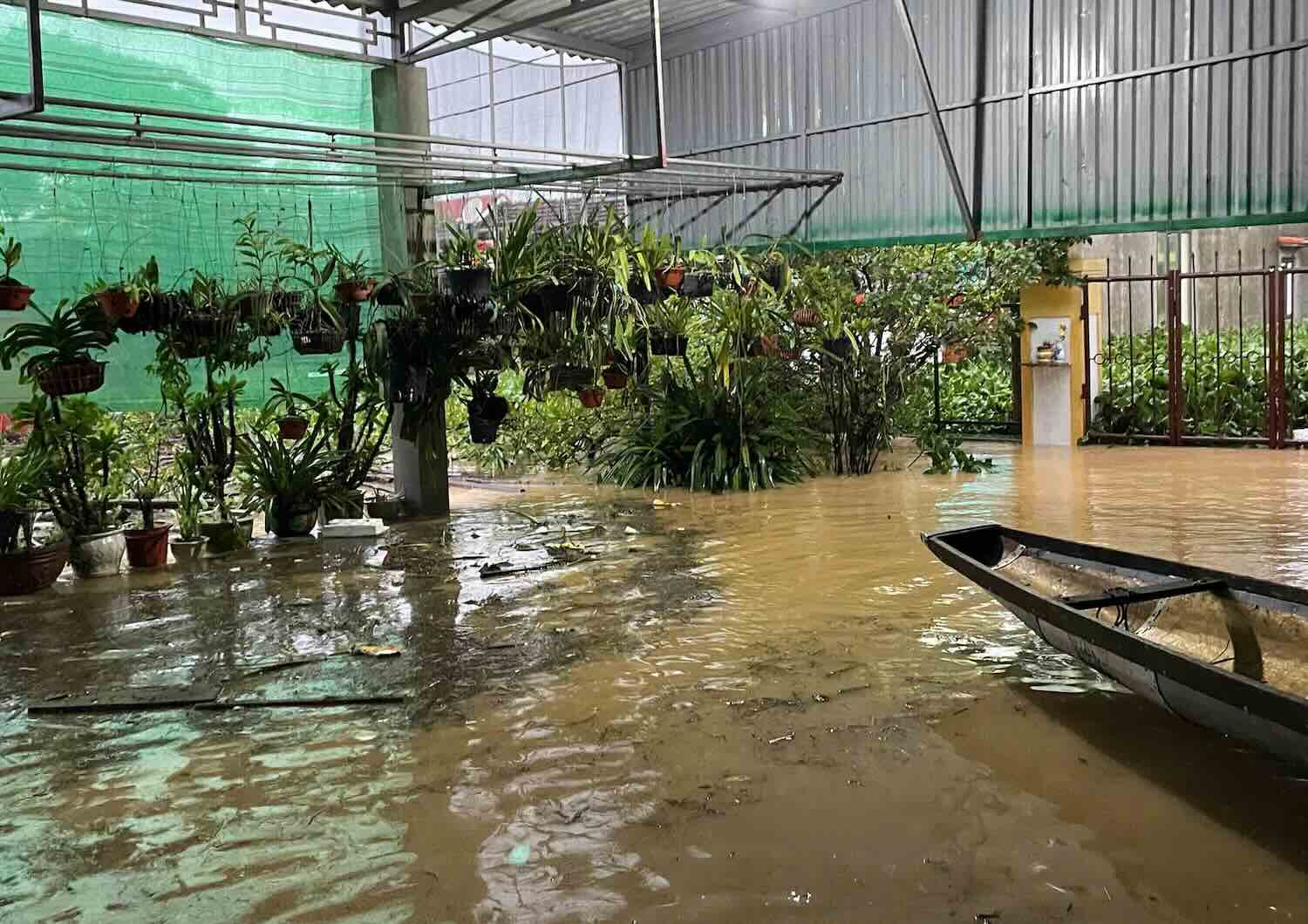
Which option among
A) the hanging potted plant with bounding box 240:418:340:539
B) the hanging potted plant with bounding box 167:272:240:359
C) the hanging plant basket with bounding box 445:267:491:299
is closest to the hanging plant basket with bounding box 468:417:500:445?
the hanging potted plant with bounding box 240:418:340:539

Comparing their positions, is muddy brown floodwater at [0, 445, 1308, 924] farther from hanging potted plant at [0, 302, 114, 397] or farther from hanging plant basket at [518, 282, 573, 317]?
hanging plant basket at [518, 282, 573, 317]

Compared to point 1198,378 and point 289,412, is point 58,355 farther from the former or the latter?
point 1198,378

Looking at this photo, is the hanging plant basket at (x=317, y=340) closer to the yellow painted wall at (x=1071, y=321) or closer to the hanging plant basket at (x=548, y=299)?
the hanging plant basket at (x=548, y=299)

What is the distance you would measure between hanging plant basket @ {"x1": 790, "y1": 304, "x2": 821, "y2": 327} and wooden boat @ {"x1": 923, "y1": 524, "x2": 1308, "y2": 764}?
582 centimetres

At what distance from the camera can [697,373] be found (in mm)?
11945

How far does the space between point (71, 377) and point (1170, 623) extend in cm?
666

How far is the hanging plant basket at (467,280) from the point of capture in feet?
27.0

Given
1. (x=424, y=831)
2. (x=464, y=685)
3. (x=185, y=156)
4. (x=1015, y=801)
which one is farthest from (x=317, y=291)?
(x=1015, y=801)

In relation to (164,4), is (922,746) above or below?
below

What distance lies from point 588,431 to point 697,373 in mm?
1659

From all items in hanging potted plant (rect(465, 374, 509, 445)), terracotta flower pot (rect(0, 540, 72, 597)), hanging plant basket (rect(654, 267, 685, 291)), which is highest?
hanging plant basket (rect(654, 267, 685, 291))

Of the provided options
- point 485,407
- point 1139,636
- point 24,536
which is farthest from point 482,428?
point 1139,636

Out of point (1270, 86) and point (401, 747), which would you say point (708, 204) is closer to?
point (1270, 86)

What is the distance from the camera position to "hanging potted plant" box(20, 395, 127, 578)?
7.41 m
